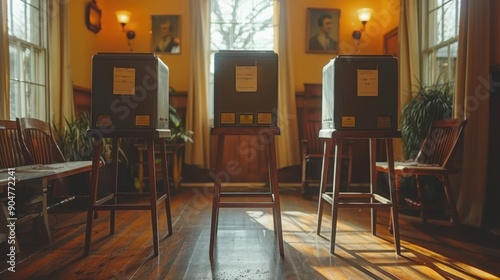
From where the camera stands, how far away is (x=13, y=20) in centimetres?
277

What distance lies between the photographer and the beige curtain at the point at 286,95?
4164 mm

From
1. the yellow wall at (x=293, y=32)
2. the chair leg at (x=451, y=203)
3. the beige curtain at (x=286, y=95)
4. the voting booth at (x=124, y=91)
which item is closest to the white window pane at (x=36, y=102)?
the yellow wall at (x=293, y=32)

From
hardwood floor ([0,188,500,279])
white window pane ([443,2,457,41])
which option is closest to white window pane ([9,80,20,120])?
hardwood floor ([0,188,500,279])

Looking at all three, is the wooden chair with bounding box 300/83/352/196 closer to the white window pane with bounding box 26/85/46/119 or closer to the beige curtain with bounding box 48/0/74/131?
the beige curtain with bounding box 48/0/74/131

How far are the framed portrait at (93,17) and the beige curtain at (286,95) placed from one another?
218 cm

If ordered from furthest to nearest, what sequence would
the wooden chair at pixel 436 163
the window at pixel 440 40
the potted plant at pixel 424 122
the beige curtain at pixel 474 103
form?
the window at pixel 440 40 → the potted plant at pixel 424 122 → the beige curtain at pixel 474 103 → the wooden chair at pixel 436 163

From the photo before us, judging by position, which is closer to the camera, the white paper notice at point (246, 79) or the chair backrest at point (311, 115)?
the white paper notice at point (246, 79)

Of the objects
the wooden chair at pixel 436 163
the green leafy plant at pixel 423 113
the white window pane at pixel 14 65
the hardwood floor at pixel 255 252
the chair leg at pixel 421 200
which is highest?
the white window pane at pixel 14 65

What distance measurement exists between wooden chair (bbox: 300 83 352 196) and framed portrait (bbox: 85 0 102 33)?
8.48 ft

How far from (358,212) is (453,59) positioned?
5.19ft

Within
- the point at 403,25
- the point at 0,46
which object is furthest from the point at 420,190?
the point at 0,46

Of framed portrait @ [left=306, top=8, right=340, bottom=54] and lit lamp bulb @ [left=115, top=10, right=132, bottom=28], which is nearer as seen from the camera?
lit lamp bulb @ [left=115, top=10, right=132, bottom=28]

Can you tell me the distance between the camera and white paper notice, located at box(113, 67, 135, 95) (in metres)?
1.75

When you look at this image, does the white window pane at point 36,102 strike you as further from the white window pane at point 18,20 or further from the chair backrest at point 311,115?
the chair backrest at point 311,115
